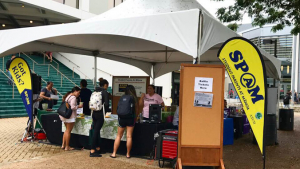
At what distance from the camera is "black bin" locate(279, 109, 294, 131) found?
11.8m

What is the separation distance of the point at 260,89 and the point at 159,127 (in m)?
2.36

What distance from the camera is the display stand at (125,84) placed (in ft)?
31.9

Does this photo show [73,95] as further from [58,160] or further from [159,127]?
[159,127]

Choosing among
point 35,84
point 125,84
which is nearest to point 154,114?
point 35,84

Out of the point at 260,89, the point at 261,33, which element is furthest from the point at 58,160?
the point at 261,33

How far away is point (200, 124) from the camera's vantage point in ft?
15.5

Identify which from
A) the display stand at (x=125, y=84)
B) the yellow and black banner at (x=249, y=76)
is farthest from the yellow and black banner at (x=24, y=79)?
the yellow and black banner at (x=249, y=76)

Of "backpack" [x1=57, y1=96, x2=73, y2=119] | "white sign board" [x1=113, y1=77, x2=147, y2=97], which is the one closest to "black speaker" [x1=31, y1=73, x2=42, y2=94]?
"backpack" [x1=57, y1=96, x2=73, y2=119]

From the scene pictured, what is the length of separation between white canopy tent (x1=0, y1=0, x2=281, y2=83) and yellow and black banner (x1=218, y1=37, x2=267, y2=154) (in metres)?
0.63

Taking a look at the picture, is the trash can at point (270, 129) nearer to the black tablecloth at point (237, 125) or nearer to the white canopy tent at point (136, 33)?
the black tablecloth at point (237, 125)

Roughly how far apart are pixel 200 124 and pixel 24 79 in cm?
489

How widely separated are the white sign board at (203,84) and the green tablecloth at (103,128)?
2.37 meters

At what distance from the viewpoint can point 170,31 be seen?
5484 millimetres

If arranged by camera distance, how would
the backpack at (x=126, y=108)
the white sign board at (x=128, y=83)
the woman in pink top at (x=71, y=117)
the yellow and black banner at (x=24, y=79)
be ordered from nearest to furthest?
1. the backpack at (x=126, y=108)
2. the woman in pink top at (x=71, y=117)
3. the yellow and black banner at (x=24, y=79)
4. the white sign board at (x=128, y=83)
